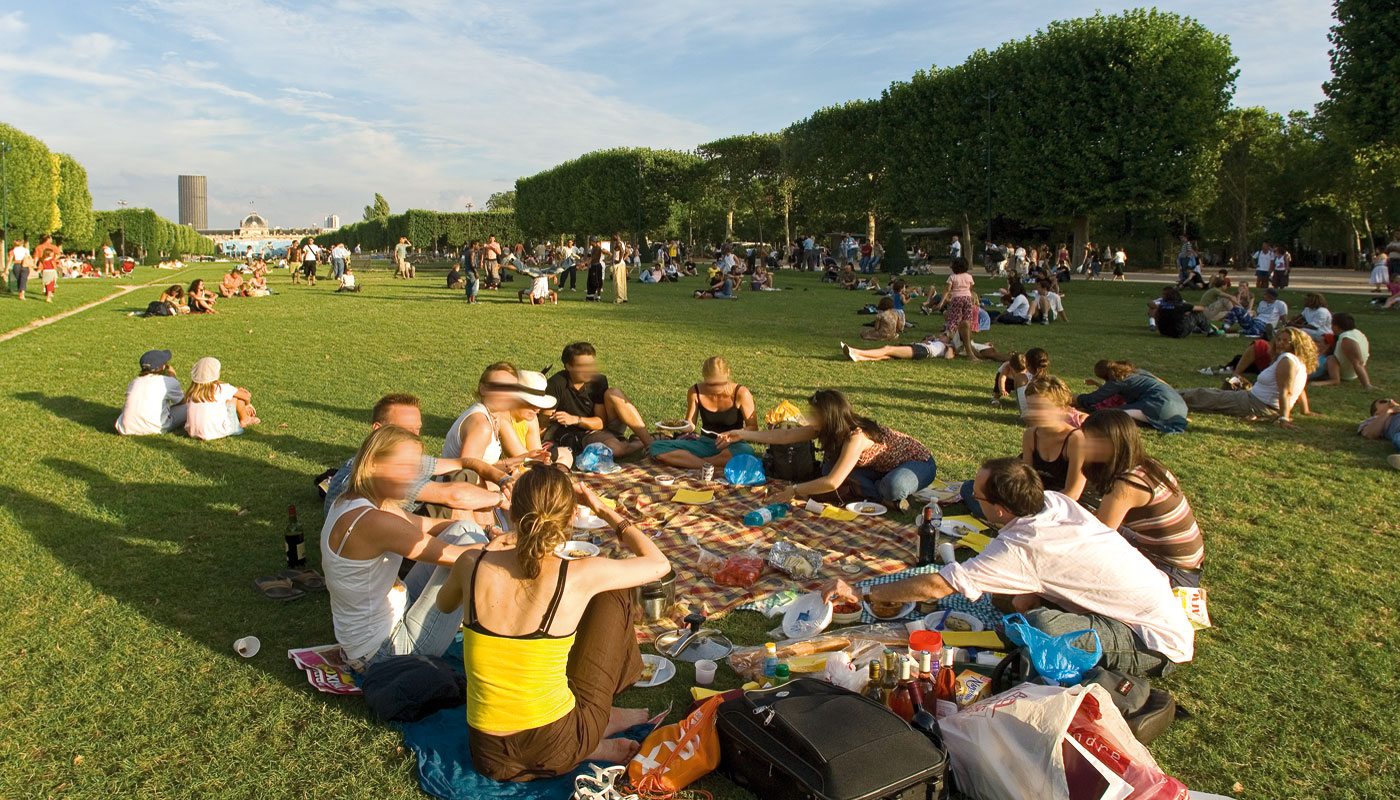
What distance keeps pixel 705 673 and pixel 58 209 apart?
177ft

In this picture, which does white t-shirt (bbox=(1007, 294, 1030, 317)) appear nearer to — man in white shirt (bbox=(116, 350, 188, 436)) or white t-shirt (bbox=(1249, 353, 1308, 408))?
white t-shirt (bbox=(1249, 353, 1308, 408))

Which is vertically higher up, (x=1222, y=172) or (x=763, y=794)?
(x=1222, y=172)

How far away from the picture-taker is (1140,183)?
95.6 feet

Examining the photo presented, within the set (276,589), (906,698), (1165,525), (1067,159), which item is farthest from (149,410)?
(1067,159)

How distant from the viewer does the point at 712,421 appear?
805 centimetres

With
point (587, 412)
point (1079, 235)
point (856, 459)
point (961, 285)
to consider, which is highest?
point (1079, 235)

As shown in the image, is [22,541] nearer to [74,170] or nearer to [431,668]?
[431,668]

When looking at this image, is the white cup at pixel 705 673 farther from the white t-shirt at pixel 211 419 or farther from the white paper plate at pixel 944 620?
the white t-shirt at pixel 211 419

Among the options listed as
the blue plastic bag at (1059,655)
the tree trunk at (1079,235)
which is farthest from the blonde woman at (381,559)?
the tree trunk at (1079,235)

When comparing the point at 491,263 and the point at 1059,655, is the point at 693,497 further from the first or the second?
the point at 491,263

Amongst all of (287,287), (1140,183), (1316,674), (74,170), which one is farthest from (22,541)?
(74,170)

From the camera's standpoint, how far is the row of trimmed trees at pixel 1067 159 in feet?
92.3

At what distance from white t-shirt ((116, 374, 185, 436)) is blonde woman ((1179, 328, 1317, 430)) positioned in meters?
11.2

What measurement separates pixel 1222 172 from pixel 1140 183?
21.6 meters
